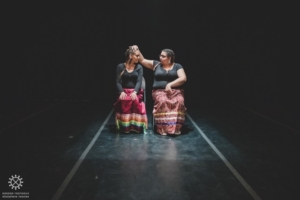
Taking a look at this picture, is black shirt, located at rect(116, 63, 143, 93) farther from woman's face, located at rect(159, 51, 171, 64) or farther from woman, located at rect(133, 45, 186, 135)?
woman's face, located at rect(159, 51, 171, 64)

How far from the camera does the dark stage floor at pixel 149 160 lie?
2619 mm

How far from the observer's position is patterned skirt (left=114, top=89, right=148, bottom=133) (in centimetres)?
449

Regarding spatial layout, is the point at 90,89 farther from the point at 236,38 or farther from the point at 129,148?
the point at 129,148

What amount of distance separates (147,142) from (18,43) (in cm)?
558

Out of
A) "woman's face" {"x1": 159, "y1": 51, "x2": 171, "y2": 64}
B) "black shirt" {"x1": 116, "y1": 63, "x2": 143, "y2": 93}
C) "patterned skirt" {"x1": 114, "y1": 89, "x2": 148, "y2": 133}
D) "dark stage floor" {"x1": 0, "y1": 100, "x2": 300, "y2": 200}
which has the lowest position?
"dark stage floor" {"x1": 0, "y1": 100, "x2": 300, "y2": 200}

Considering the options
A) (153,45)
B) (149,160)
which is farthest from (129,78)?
(153,45)

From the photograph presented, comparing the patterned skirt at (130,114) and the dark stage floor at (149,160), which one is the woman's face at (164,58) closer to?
the patterned skirt at (130,114)

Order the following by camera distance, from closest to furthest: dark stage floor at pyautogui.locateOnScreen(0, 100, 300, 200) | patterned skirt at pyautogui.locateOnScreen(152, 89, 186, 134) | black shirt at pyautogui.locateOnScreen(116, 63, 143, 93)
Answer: dark stage floor at pyautogui.locateOnScreen(0, 100, 300, 200) → patterned skirt at pyautogui.locateOnScreen(152, 89, 186, 134) → black shirt at pyautogui.locateOnScreen(116, 63, 143, 93)

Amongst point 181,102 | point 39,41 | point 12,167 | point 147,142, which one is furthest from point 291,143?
point 39,41

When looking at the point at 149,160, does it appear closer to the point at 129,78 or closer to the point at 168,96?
the point at 168,96

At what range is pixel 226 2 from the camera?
7.63m

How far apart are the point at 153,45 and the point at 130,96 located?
3.70 meters

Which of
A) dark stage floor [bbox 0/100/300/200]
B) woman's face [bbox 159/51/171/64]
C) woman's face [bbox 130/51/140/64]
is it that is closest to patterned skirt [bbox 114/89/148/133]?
dark stage floor [bbox 0/100/300/200]

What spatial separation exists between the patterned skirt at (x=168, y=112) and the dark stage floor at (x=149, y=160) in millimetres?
157
